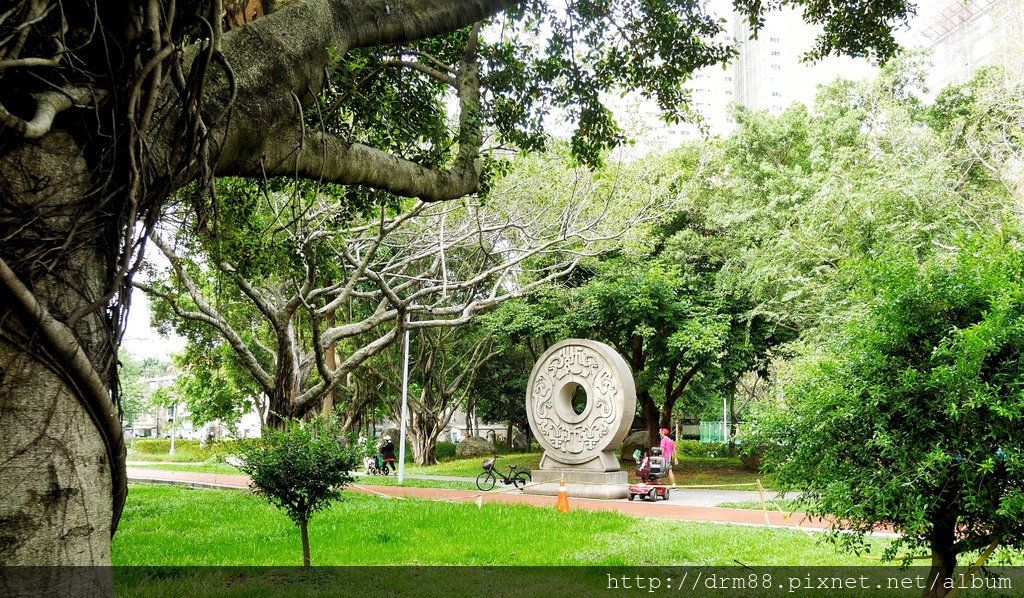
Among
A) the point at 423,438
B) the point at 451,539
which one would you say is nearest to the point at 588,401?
the point at 451,539

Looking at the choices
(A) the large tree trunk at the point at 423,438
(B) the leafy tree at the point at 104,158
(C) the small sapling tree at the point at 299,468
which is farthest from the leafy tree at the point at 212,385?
(B) the leafy tree at the point at 104,158

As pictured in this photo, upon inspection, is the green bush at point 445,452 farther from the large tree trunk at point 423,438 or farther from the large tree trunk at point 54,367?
the large tree trunk at point 54,367

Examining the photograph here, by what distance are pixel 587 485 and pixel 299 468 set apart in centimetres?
878

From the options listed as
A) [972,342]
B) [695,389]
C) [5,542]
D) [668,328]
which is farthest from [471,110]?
[695,389]

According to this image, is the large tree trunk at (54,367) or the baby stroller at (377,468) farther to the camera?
the baby stroller at (377,468)

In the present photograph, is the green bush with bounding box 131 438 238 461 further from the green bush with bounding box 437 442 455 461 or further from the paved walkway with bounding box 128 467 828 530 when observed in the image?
the paved walkway with bounding box 128 467 828 530

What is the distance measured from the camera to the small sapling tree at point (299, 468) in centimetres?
624

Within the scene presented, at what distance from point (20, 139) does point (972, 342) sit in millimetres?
4183

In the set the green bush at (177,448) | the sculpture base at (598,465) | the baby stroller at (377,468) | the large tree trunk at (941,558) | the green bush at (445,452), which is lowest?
the green bush at (177,448)

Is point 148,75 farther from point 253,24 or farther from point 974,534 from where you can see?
point 974,534

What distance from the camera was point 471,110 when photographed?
4.76 m

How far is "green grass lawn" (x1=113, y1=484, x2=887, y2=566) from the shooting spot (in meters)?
6.96

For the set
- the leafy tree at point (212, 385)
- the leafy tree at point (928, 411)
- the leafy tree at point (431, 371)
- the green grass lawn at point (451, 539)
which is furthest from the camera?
the leafy tree at point (431, 371)

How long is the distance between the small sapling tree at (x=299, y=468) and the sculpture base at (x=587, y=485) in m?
7.68
